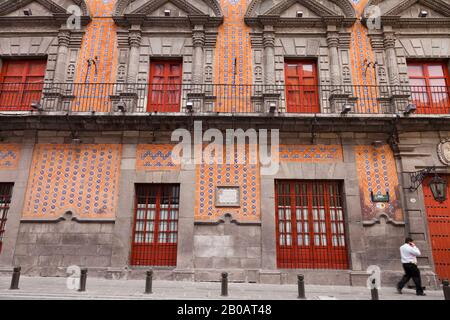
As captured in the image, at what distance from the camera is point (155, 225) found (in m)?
9.97

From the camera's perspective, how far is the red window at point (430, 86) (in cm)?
1082

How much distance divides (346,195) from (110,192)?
6.75 m

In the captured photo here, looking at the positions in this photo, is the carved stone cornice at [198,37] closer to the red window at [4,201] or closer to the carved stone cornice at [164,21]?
the carved stone cornice at [164,21]

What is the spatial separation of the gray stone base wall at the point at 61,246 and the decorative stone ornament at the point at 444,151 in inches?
380

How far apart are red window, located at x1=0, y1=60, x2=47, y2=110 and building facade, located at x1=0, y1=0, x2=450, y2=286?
46mm

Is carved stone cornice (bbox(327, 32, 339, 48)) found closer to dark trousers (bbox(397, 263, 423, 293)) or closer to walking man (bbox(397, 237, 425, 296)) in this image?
walking man (bbox(397, 237, 425, 296))

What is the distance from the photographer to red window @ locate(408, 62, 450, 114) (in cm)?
1082

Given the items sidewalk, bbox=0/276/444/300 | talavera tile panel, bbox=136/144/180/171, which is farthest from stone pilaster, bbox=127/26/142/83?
sidewalk, bbox=0/276/444/300

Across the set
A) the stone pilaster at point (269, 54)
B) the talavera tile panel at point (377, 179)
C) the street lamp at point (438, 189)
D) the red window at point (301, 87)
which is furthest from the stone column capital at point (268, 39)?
the street lamp at point (438, 189)

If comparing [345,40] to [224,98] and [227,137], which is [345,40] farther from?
[227,137]

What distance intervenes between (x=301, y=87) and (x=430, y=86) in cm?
401

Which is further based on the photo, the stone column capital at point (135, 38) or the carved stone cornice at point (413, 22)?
the carved stone cornice at point (413, 22)

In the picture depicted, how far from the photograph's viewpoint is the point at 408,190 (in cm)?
988
